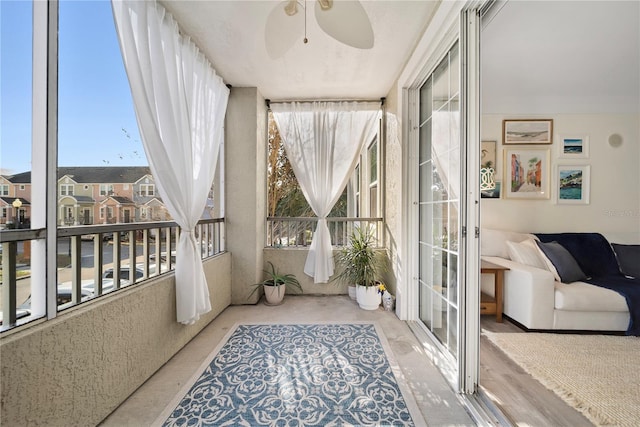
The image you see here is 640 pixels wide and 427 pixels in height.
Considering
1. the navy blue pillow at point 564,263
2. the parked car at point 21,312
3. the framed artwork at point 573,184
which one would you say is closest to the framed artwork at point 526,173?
the framed artwork at point 573,184

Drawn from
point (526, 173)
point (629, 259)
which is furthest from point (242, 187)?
point (629, 259)

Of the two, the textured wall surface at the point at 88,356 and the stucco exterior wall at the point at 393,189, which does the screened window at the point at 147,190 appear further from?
the stucco exterior wall at the point at 393,189

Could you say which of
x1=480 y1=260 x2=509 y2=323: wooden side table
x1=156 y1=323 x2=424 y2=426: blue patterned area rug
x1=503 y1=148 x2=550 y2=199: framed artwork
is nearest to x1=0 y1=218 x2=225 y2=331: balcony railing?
x1=156 y1=323 x2=424 y2=426: blue patterned area rug

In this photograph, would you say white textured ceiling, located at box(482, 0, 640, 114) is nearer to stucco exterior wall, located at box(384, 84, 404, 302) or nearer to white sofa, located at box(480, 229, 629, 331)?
stucco exterior wall, located at box(384, 84, 404, 302)

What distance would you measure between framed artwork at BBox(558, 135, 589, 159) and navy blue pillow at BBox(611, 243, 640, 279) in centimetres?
115

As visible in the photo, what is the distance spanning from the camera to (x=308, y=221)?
343 centimetres

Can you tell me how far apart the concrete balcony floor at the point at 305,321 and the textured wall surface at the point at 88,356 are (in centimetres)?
9

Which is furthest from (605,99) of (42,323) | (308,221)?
(42,323)

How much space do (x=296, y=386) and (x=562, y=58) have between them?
11.9ft

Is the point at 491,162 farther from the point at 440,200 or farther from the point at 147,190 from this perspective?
the point at 147,190

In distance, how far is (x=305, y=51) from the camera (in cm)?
227

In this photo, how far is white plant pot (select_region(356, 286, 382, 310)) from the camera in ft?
9.26

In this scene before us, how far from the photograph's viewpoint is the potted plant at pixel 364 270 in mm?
2834

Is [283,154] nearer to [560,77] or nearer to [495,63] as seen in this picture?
[495,63]
